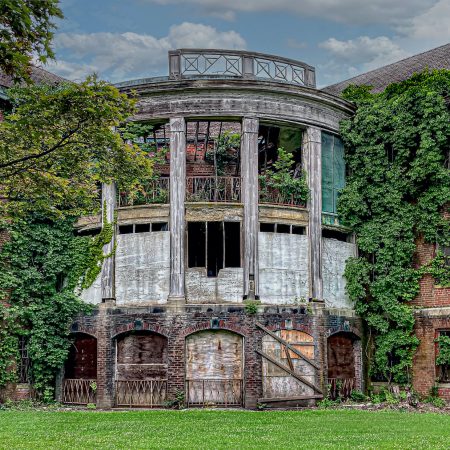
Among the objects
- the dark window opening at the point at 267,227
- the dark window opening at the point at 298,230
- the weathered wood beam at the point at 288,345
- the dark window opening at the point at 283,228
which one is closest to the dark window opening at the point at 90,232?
the dark window opening at the point at 267,227

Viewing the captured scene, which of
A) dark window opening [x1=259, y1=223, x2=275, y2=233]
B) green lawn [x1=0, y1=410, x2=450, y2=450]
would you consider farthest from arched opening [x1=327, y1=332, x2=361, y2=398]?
dark window opening [x1=259, y1=223, x2=275, y2=233]

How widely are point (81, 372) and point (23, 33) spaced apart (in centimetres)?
1650

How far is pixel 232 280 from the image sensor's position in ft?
77.8

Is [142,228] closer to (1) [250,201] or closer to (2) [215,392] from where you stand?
(1) [250,201]

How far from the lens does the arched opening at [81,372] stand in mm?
23859

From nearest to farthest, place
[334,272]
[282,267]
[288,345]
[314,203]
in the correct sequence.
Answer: [288,345]
[282,267]
[314,203]
[334,272]

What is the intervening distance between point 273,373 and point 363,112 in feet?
33.6

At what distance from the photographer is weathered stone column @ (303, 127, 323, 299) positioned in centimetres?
2445

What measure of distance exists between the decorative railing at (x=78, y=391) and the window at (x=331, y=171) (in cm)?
1013

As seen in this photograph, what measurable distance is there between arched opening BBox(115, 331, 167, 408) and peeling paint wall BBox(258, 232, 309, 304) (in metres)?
3.86

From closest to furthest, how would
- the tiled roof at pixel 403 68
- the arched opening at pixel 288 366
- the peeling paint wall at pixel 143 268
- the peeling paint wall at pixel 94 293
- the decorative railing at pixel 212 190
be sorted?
the arched opening at pixel 288 366
the peeling paint wall at pixel 143 268
the peeling paint wall at pixel 94 293
the decorative railing at pixel 212 190
the tiled roof at pixel 403 68

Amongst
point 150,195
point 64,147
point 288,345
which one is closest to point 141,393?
point 288,345

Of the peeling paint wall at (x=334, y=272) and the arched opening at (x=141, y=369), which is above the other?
the peeling paint wall at (x=334, y=272)

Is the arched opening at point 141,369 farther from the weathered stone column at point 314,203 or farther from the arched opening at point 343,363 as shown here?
the arched opening at point 343,363
